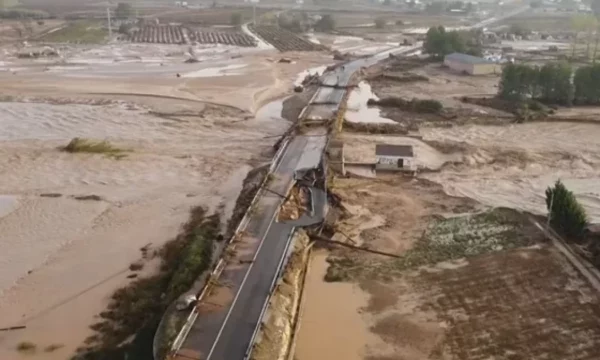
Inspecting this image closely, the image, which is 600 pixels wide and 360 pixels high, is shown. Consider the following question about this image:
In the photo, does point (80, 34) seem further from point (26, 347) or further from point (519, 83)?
point (26, 347)

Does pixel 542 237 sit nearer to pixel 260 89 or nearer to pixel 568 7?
pixel 260 89

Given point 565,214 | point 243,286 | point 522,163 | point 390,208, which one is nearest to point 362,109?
point 522,163

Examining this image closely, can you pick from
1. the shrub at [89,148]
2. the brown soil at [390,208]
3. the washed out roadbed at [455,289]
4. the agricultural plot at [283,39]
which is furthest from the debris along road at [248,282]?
the agricultural plot at [283,39]

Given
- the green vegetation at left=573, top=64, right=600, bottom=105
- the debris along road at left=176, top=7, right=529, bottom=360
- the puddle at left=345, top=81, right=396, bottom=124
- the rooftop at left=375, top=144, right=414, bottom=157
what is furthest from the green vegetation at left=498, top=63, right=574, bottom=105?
the debris along road at left=176, top=7, right=529, bottom=360

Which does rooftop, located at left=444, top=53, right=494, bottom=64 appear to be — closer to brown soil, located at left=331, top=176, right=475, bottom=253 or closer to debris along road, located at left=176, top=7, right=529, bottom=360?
debris along road, located at left=176, top=7, right=529, bottom=360

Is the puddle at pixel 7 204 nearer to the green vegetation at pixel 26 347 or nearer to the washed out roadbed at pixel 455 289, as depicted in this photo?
the green vegetation at pixel 26 347

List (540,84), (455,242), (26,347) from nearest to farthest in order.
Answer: (26,347)
(455,242)
(540,84)
